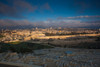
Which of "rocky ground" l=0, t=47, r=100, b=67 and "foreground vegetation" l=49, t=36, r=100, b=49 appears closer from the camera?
"rocky ground" l=0, t=47, r=100, b=67

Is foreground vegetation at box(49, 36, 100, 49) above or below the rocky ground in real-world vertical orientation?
below

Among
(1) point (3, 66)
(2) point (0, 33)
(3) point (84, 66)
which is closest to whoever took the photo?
(1) point (3, 66)

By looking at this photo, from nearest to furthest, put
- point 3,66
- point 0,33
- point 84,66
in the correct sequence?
point 3,66
point 84,66
point 0,33

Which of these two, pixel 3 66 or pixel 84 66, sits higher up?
pixel 3 66

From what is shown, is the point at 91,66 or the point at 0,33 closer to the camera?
the point at 91,66

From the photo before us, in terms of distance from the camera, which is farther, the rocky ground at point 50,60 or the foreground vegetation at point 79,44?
the foreground vegetation at point 79,44

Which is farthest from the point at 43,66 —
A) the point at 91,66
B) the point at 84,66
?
the point at 91,66

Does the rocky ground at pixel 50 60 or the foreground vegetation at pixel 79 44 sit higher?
the rocky ground at pixel 50 60

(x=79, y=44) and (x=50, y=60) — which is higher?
(x=50, y=60)

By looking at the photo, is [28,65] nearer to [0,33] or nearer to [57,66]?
[57,66]

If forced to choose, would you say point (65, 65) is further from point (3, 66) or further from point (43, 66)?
point (3, 66)

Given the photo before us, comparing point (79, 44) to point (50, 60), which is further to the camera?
point (79, 44)
